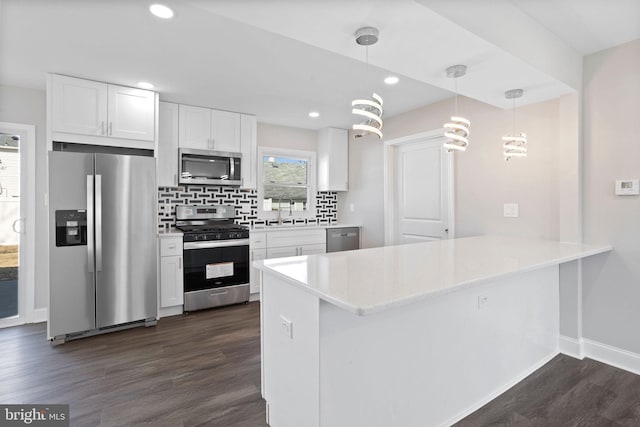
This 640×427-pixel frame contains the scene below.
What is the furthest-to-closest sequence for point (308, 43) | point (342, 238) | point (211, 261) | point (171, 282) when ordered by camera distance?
point (342, 238), point (211, 261), point (171, 282), point (308, 43)

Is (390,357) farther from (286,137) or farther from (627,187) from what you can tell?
(286,137)

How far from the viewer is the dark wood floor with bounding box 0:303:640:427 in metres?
1.83

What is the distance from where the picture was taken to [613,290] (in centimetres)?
244

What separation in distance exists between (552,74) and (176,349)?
3590 mm

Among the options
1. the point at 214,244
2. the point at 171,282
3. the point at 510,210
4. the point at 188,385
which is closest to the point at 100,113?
the point at 214,244

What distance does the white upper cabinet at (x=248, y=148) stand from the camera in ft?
13.7

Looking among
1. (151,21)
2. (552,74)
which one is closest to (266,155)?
(151,21)

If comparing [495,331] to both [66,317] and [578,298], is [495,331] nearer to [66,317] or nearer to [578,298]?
[578,298]

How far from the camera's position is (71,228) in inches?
113

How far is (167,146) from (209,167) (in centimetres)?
51

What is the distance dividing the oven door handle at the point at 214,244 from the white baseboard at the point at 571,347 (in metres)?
3.23

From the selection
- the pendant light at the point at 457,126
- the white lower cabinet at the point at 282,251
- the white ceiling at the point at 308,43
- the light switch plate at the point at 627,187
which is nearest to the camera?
the white ceiling at the point at 308,43

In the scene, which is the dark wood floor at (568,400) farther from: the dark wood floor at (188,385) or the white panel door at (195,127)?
the white panel door at (195,127)

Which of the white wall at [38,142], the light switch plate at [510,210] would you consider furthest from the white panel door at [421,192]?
the white wall at [38,142]
